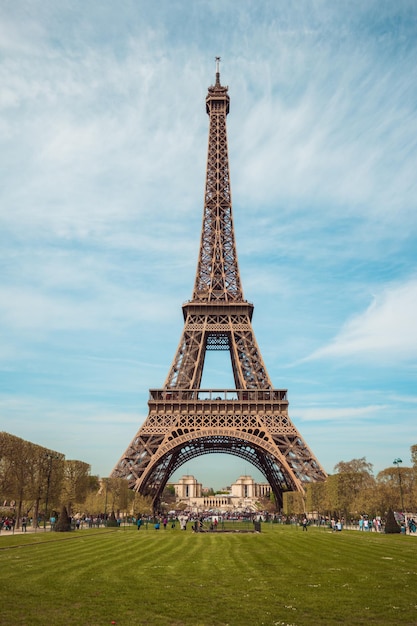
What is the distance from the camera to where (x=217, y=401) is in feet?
210

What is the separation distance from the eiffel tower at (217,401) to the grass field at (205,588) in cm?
3307

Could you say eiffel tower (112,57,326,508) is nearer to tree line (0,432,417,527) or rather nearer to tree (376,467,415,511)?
tree line (0,432,417,527)

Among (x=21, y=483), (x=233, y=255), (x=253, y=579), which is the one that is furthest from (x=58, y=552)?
(x=233, y=255)

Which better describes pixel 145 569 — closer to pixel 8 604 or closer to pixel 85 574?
pixel 85 574

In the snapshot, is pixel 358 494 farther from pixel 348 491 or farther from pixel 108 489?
pixel 108 489

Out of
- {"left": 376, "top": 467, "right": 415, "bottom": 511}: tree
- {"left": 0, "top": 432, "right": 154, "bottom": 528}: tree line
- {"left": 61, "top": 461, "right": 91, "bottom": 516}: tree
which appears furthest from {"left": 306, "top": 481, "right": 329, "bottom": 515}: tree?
{"left": 61, "top": 461, "right": 91, "bottom": 516}: tree

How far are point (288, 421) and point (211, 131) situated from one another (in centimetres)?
5022

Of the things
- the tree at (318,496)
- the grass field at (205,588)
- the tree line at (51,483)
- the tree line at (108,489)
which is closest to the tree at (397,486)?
the tree line at (108,489)

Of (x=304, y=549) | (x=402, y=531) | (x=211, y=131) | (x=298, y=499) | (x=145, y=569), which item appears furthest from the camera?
(x=211, y=131)

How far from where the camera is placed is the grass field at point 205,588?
12008 millimetres

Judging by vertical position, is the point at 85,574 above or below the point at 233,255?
below

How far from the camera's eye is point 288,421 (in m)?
62.0

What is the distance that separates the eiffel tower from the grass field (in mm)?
33070

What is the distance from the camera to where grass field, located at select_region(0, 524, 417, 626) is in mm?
12008
